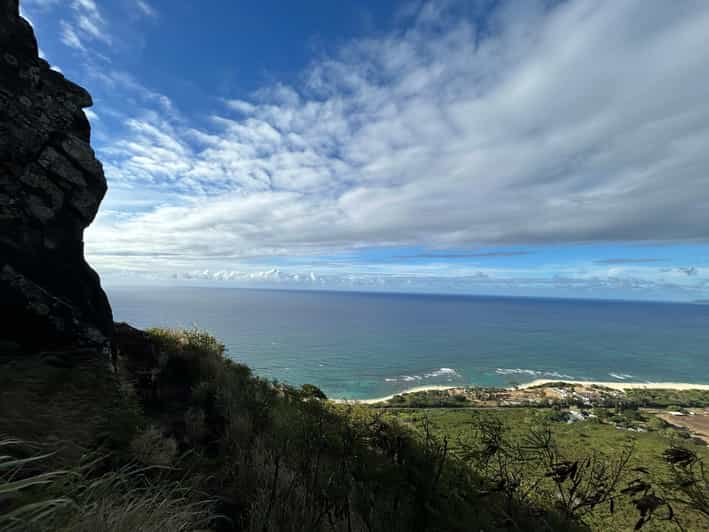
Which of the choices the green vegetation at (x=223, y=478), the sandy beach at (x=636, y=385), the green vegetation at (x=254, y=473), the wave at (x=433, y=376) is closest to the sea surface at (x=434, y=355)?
the wave at (x=433, y=376)

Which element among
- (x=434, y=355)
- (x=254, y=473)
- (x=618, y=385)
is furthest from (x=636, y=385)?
(x=254, y=473)

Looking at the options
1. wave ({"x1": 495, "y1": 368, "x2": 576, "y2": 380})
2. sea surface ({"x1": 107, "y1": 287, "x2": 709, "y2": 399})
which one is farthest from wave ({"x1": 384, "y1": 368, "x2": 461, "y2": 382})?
wave ({"x1": 495, "y1": 368, "x2": 576, "y2": 380})

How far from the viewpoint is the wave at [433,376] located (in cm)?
6144

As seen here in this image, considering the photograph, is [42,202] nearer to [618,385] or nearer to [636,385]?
[618,385]

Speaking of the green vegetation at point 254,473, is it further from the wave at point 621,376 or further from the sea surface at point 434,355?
the wave at point 621,376

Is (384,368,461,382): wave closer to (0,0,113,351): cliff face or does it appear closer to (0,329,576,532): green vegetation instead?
(0,329,576,532): green vegetation

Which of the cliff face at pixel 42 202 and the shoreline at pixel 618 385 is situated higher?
the cliff face at pixel 42 202

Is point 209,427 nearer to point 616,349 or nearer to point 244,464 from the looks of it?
point 244,464

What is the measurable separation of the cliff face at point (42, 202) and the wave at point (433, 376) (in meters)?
58.2

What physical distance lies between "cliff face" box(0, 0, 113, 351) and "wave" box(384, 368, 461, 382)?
5819 centimetres

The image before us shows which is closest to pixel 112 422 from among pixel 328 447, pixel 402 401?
pixel 328 447

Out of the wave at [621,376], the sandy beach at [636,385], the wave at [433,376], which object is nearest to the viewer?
the wave at [433,376]

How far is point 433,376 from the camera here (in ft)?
216

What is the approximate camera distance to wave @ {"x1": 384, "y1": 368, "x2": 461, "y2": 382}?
61.4 m
